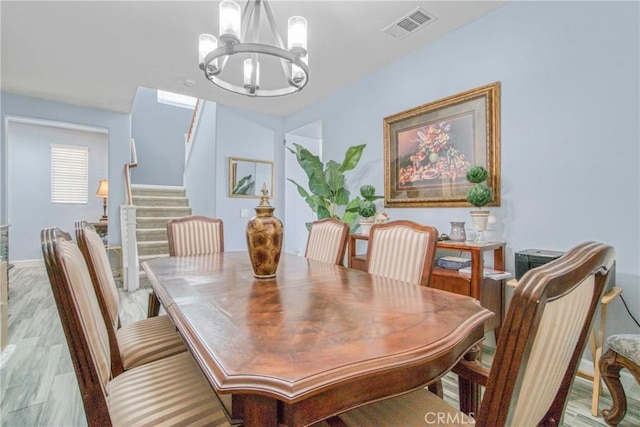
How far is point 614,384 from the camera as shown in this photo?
1.48 m

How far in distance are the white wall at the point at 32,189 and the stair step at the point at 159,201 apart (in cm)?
151

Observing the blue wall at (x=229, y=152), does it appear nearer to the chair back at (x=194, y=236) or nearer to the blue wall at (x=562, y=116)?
the chair back at (x=194, y=236)

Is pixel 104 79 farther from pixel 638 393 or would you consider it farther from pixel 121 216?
pixel 638 393

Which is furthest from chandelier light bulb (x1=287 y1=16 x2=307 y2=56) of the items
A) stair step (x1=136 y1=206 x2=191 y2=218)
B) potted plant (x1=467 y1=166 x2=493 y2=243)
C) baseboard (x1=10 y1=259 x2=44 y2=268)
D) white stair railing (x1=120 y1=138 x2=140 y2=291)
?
baseboard (x1=10 y1=259 x2=44 y2=268)

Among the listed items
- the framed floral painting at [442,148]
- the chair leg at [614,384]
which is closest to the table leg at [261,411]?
the chair leg at [614,384]

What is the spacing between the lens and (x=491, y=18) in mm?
2398

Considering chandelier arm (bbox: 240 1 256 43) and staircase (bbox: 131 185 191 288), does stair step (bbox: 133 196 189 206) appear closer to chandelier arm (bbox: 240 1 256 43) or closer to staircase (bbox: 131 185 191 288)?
staircase (bbox: 131 185 191 288)

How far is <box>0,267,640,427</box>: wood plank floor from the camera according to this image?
1563 mm

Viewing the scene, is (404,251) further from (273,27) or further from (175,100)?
(175,100)

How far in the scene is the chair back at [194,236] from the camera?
2.56m

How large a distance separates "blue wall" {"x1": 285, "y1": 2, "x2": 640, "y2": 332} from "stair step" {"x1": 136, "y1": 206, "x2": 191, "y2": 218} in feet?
14.5

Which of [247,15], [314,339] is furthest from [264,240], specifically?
[247,15]

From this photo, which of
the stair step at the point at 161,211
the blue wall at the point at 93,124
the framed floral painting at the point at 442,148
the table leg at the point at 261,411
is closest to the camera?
the table leg at the point at 261,411

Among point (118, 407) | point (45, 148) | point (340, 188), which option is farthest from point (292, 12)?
point (45, 148)
